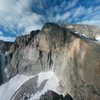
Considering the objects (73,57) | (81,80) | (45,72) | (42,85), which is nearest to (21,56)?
(45,72)

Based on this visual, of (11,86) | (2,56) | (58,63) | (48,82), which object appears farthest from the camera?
(2,56)

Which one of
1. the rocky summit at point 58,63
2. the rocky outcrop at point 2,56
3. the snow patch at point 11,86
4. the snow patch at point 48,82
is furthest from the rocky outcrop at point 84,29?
the snow patch at point 48,82

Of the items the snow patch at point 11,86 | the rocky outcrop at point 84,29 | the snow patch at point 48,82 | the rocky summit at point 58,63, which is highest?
the rocky outcrop at point 84,29

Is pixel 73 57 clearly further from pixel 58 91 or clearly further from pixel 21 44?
pixel 21 44

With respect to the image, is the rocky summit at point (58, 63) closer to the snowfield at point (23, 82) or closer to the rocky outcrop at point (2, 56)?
the rocky outcrop at point (2, 56)

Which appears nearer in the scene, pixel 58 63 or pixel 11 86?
pixel 58 63

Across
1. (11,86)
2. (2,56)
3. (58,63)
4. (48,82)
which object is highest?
(58,63)

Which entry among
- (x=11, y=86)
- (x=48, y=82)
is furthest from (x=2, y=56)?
(x=48, y=82)

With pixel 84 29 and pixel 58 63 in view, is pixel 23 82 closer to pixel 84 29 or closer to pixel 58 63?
pixel 58 63
